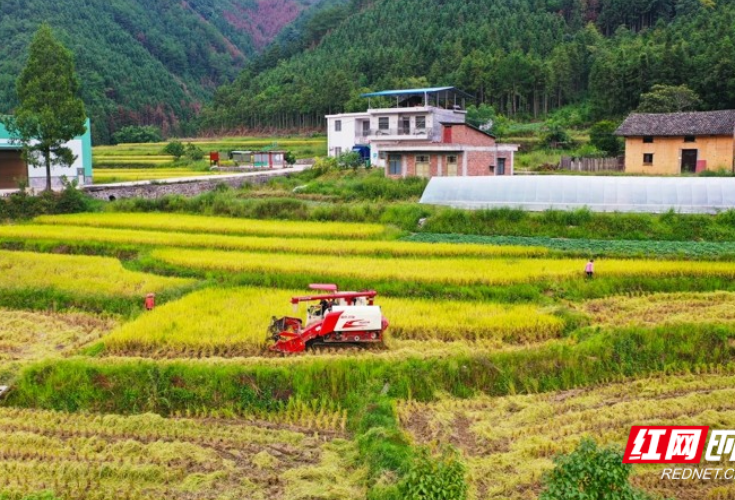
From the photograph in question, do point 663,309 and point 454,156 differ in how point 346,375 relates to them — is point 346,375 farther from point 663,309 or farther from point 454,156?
point 454,156

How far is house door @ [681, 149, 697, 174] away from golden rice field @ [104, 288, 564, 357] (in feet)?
91.6

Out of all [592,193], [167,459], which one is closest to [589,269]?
[592,193]

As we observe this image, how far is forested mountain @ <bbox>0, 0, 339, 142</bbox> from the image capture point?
8100 centimetres

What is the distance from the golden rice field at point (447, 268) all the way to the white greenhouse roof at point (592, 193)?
685 cm

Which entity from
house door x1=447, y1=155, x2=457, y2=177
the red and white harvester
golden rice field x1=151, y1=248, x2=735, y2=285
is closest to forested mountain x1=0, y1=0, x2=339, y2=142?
house door x1=447, y1=155, x2=457, y2=177

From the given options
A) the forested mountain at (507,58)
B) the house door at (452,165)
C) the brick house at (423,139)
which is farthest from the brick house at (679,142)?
the forested mountain at (507,58)

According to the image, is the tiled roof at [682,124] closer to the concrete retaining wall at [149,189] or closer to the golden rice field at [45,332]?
the concrete retaining wall at [149,189]

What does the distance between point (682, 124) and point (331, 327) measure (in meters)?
32.4

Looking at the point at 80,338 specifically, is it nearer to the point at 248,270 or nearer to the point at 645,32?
the point at 248,270

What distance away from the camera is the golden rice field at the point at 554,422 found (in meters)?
8.88

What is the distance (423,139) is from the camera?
4262 centimetres

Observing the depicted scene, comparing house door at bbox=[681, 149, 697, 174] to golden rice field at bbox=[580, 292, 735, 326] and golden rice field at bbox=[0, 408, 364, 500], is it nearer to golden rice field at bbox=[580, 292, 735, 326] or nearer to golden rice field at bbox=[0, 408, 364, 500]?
golden rice field at bbox=[580, 292, 735, 326]

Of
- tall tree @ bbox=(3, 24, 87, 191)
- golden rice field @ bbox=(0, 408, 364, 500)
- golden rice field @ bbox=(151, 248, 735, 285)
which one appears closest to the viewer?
golden rice field @ bbox=(0, 408, 364, 500)

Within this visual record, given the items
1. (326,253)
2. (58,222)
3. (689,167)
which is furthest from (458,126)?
(58,222)
